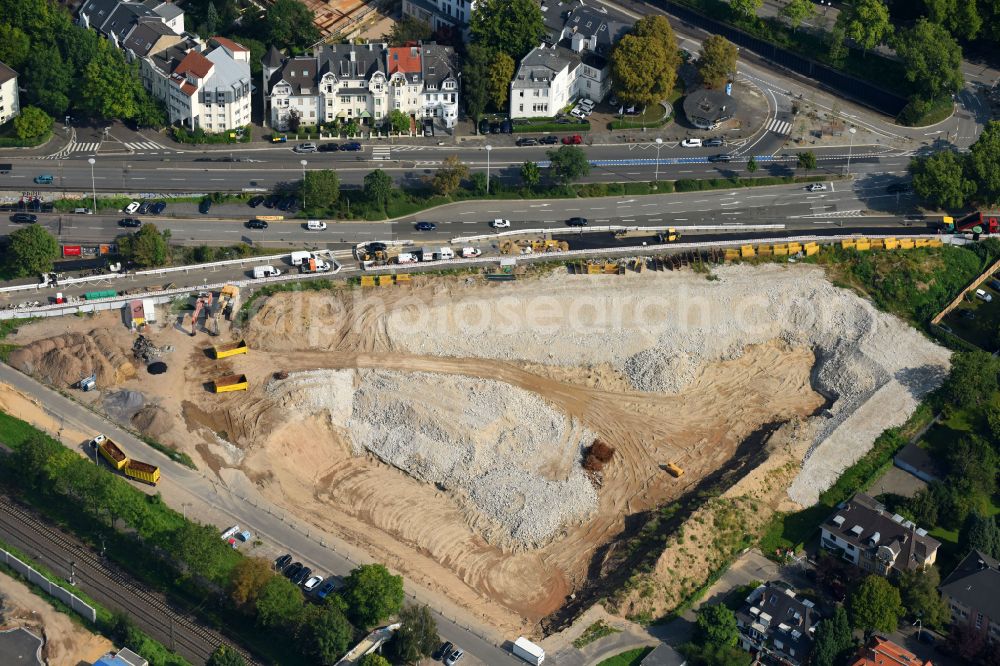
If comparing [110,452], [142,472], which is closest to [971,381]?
[142,472]

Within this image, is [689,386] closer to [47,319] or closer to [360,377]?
[360,377]

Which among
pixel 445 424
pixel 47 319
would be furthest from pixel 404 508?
pixel 47 319

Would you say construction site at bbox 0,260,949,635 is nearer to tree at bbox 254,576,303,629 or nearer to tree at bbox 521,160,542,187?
tree at bbox 254,576,303,629

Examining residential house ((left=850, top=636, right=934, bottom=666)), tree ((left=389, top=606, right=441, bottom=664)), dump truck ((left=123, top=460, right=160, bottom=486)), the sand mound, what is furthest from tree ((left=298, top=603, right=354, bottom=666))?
residential house ((left=850, top=636, right=934, bottom=666))

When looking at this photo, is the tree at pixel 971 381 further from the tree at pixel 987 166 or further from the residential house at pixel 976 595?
the tree at pixel 987 166

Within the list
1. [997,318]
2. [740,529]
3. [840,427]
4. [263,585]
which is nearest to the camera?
[263,585]

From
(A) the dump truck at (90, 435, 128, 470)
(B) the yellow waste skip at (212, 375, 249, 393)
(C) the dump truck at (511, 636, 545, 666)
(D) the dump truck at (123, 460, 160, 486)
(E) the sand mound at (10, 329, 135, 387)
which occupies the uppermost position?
(E) the sand mound at (10, 329, 135, 387)

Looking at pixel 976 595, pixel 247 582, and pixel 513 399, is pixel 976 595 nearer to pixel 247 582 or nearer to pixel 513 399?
pixel 513 399
